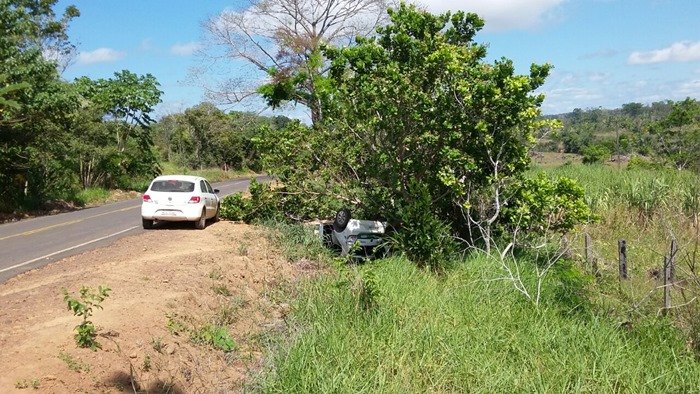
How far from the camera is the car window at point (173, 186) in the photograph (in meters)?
17.4

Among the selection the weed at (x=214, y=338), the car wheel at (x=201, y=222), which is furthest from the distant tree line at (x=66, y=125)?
the weed at (x=214, y=338)

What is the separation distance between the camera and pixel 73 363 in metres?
6.67

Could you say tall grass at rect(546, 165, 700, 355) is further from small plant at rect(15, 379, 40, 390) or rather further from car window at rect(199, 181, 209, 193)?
car window at rect(199, 181, 209, 193)

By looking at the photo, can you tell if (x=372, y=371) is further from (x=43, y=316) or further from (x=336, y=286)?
(x=43, y=316)

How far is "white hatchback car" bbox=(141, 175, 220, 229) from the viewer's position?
1717cm

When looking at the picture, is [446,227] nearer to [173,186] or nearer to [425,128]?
[425,128]

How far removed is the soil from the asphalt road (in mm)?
812

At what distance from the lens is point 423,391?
6.66 m

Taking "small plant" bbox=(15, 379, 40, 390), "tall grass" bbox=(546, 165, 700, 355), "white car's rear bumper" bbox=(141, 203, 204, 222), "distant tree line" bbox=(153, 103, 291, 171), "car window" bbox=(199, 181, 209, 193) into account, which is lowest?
"tall grass" bbox=(546, 165, 700, 355)

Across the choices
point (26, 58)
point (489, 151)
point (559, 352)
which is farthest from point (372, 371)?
point (26, 58)

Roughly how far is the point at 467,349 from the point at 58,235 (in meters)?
14.1

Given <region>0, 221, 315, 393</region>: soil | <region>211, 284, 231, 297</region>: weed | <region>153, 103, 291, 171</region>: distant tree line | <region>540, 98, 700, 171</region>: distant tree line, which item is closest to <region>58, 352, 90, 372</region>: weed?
<region>0, 221, 315, 393</region>: soil

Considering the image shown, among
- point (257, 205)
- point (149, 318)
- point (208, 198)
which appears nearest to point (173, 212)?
point (208, 198)

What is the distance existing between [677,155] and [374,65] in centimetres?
2191
